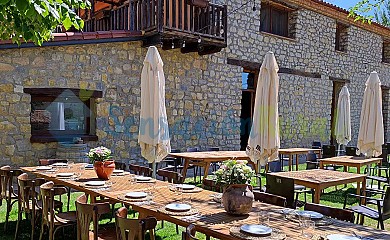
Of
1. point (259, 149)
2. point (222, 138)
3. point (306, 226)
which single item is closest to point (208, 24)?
point (222, 138)

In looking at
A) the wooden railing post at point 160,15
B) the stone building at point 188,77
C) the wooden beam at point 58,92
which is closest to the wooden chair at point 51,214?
the stone building at point 188,77

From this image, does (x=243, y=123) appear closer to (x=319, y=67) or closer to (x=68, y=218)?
(x=319, y=67)

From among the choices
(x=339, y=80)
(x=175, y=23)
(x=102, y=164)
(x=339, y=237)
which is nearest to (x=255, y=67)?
(x=175, y=23)

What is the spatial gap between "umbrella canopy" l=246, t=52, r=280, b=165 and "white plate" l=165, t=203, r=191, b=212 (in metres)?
2.70

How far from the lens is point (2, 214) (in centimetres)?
529

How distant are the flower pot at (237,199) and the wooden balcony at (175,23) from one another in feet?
18.0

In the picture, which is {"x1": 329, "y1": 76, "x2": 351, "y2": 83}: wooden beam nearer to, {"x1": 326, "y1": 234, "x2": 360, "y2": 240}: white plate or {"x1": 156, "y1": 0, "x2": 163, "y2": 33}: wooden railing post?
{"x1": 156, "y1": 0, "x2": 163, "y2": 33}: wooden railing post

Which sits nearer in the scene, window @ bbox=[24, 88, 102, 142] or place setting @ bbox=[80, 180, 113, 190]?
place setting @ bbox=[80, 180, 113, 190]

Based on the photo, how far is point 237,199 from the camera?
2996 mm

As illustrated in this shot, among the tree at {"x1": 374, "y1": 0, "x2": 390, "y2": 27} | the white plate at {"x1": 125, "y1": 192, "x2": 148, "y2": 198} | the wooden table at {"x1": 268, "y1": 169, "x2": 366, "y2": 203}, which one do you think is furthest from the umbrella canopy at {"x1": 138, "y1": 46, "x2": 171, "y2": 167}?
the tree at {"x1": 374, "y1": 0, "x2": 390, "y2": 27}

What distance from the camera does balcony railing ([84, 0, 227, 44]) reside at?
8039 mm

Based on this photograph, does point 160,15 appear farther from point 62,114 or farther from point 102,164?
point 102,164

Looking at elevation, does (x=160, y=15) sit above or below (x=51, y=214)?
above

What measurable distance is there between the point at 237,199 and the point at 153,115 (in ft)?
9.50
